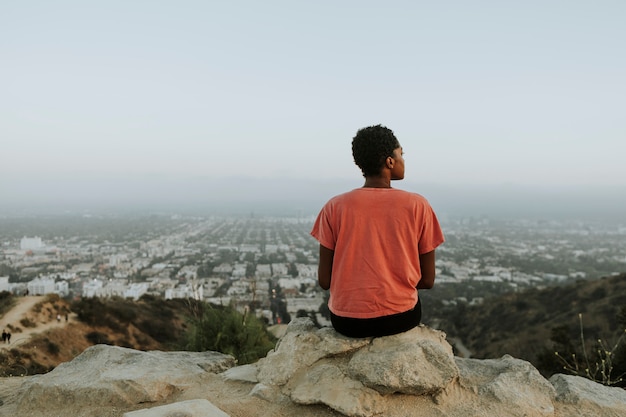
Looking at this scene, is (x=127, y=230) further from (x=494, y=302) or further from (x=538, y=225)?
(x=538, y=225)

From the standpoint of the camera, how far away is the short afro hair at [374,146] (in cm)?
272

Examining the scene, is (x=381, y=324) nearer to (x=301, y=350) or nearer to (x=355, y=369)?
(x=355, y=369)

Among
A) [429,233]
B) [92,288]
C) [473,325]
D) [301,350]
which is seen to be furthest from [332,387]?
[92,288]

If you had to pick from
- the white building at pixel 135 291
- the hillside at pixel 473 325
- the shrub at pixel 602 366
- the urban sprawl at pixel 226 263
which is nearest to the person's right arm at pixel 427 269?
the shrub at pixel 602 366

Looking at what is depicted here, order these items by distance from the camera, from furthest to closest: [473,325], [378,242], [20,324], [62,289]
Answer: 1. [62,289]
2. [473,325]
3. [20,324]
4. [378,242]

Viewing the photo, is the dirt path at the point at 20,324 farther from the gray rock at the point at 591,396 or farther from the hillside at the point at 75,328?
the gray rock at the point at 591,396

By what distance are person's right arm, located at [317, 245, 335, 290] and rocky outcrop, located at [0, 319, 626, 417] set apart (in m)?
0.50

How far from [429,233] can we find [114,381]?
280 centimetres

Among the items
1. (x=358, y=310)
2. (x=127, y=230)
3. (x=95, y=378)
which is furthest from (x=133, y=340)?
(x=127, y=230)

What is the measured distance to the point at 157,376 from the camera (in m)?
3.32

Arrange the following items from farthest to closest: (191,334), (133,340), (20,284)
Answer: (20,284) < (133,340) < (191,334)

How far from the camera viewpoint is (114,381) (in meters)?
3.23

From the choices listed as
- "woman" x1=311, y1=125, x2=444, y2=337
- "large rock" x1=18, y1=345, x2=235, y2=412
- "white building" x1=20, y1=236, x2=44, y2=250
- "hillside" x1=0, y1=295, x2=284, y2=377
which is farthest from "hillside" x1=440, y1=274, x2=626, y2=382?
"white building" x1=20, y1=236, x2=44, y2=250

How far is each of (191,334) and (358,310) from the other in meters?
4.04
